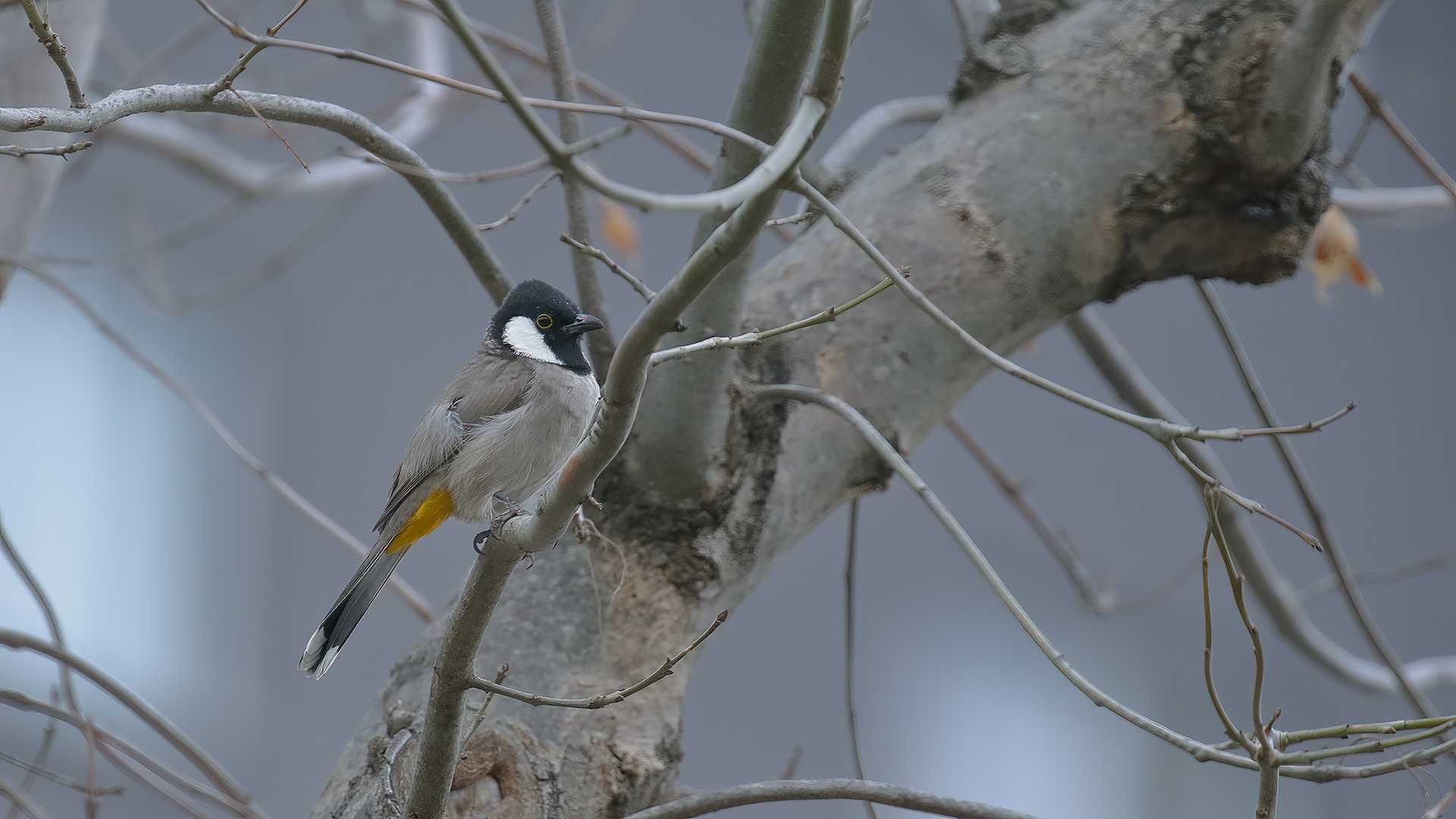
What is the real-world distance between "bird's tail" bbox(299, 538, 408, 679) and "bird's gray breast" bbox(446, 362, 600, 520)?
20 centimetres

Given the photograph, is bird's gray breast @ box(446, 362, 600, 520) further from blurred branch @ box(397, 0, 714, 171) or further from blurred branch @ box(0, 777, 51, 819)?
blurred branch @ box(0, 777, 51, 819)

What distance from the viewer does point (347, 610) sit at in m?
2.43

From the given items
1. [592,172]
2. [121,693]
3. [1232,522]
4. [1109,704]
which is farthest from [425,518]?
[1232,522]

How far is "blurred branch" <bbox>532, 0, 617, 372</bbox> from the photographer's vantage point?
6.99 feet

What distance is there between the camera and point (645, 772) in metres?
2.00

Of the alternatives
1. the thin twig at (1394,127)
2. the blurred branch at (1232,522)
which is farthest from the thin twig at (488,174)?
the thin twig at (1394,127)

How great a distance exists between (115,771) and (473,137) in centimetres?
388

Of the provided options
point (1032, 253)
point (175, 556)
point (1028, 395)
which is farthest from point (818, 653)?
point (1032, 253)

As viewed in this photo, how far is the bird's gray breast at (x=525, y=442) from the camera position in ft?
8.38

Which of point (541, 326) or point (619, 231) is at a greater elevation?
point (619, 231)

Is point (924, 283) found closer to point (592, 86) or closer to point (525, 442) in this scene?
point (525, 442)

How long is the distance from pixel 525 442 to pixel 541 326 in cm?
29

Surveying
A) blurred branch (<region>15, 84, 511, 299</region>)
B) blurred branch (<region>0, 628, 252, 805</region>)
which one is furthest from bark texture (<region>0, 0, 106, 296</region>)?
blurred branch (<region>15, 84, 511, 299</region>)

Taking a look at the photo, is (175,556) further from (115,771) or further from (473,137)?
(473,137)
